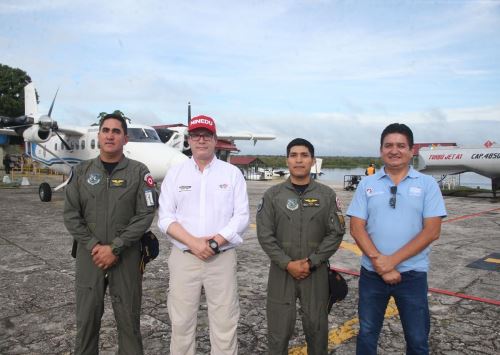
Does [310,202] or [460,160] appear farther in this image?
[460,160]

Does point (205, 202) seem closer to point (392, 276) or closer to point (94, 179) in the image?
point (94, 179)

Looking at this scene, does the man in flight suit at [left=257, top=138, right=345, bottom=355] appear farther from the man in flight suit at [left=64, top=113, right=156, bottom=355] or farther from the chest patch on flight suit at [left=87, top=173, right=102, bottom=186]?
the chest patch on flight suit at [left=87, top=173, right=102, bottom=186]

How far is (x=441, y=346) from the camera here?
357 cm

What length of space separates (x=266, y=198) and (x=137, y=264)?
113 cm

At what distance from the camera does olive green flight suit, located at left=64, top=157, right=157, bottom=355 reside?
2.96 m

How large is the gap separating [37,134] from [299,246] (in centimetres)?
1348

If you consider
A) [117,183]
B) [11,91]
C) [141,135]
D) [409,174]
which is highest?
[11,91]

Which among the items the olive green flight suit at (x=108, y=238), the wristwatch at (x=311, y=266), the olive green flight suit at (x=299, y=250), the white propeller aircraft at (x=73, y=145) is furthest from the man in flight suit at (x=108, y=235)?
the white propeller aircraft at (x=73, y=145)

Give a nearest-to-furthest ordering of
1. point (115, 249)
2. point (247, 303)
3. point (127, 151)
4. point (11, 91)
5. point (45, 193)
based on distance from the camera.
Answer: point (115, 249), point (247, 303), point (127, 151), point (45, 193), point (11, 91)

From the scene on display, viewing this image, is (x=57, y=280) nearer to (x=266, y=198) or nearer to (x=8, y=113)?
(x=266, y=198)

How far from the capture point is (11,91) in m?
43.0

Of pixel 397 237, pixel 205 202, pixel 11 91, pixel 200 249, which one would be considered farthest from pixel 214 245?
pixel 11 91

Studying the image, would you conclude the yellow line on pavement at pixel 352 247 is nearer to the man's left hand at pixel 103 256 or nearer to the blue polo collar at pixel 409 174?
the blue polo collar at pixel 409 174

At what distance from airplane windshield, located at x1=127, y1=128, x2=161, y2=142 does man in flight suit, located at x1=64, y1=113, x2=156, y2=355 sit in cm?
965
